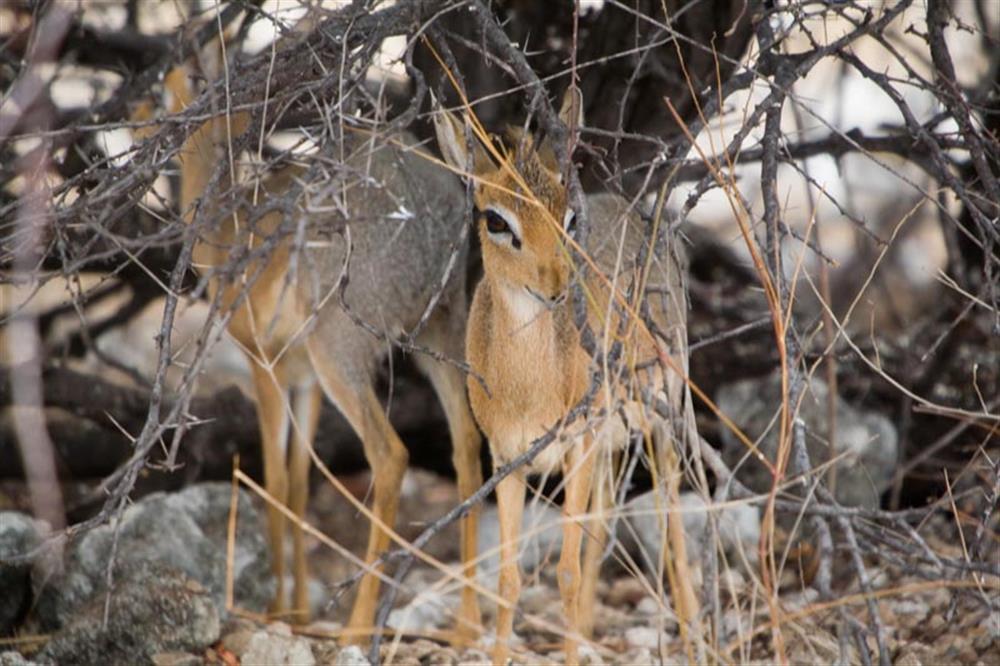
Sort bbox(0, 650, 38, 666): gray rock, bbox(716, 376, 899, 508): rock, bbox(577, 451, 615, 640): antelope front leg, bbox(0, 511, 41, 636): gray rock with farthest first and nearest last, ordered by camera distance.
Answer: bbox(716, 376, 899, 508): rock
bbox(577, 451, 615, 640): antelope front leg
bbox(0, 511, 41, 636): gray rock
bbox(0, 650, 38, 666): gray rock

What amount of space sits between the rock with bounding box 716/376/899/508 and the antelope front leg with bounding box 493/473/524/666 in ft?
6.43

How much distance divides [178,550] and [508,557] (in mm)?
1506

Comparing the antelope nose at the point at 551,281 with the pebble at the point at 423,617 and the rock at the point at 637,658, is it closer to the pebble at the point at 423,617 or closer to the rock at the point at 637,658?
the rock at the point at 637,658

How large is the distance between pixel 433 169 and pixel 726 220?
5189 millimetres

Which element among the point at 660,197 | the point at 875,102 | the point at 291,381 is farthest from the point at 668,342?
the point at 875,102

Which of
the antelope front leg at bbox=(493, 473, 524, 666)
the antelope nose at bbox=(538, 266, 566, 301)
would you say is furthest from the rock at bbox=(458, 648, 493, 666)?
the antelope nose at bbox=(538, 266, 566, 301)

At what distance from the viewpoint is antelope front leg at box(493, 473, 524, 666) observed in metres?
4.79

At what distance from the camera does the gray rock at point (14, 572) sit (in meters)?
5.18

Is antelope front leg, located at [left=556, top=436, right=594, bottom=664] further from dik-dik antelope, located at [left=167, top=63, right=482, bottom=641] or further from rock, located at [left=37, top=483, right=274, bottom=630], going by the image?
rock, located at [left=37, top=483, right=274, bottom=630]

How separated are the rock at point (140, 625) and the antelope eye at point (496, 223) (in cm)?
167

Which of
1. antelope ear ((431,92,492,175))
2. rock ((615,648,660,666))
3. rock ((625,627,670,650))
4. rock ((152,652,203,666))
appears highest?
antelope ear ((431,92,492,175))

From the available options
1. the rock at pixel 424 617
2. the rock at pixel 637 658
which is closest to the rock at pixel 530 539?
the rock at pixel 424 617

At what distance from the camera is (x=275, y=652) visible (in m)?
4.80

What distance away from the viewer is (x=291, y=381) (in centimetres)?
668
